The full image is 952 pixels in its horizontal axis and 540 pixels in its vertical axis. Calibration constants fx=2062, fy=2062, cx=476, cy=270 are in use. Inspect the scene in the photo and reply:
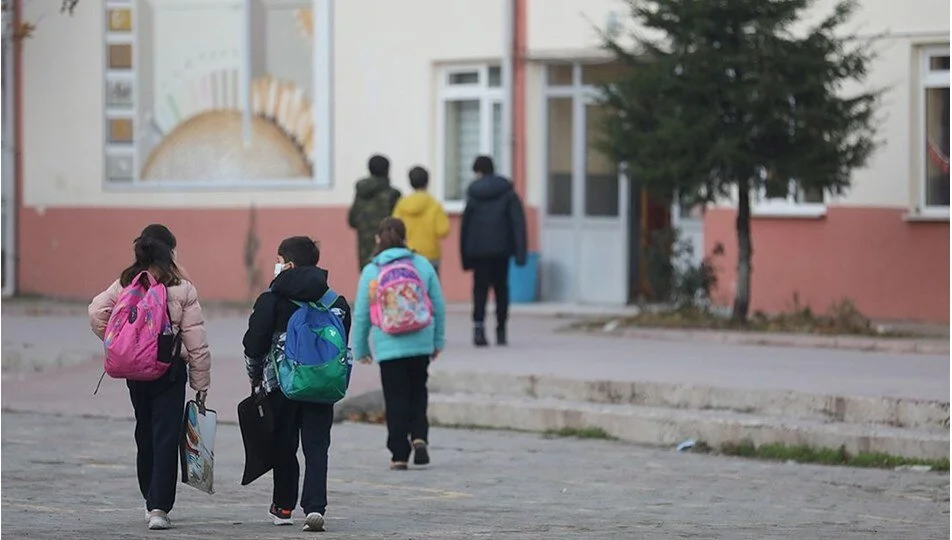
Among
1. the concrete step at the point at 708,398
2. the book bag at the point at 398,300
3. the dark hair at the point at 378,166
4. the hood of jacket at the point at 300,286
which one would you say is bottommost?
the concrete step at the point at 708,398

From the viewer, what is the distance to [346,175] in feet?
85.9

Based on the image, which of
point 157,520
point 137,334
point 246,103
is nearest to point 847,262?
point 246,103

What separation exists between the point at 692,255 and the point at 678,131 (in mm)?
2673

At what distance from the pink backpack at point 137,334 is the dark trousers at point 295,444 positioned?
69cm

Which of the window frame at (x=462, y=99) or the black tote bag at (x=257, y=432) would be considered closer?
the black tote bag at (x=257, y=432)

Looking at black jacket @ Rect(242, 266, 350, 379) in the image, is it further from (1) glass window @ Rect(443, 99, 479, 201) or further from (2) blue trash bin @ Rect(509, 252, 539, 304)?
(1) glass window @ Rect(443, 99, 479, 201)

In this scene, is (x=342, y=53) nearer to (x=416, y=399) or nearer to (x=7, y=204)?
(x=7, y=204)

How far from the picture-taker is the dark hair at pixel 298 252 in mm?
10188

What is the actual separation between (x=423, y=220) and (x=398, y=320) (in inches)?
229

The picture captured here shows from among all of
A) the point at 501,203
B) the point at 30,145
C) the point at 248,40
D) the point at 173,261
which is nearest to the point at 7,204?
the point at 30,145

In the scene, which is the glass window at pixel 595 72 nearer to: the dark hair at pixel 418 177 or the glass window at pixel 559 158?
the glass window at pixel 559 158

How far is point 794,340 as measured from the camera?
65.3 ft

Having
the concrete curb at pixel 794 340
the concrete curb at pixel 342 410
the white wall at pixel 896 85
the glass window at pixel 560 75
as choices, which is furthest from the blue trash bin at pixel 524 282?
the concrete curb at pixel 342 410

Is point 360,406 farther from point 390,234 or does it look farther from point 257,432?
point 257,432
